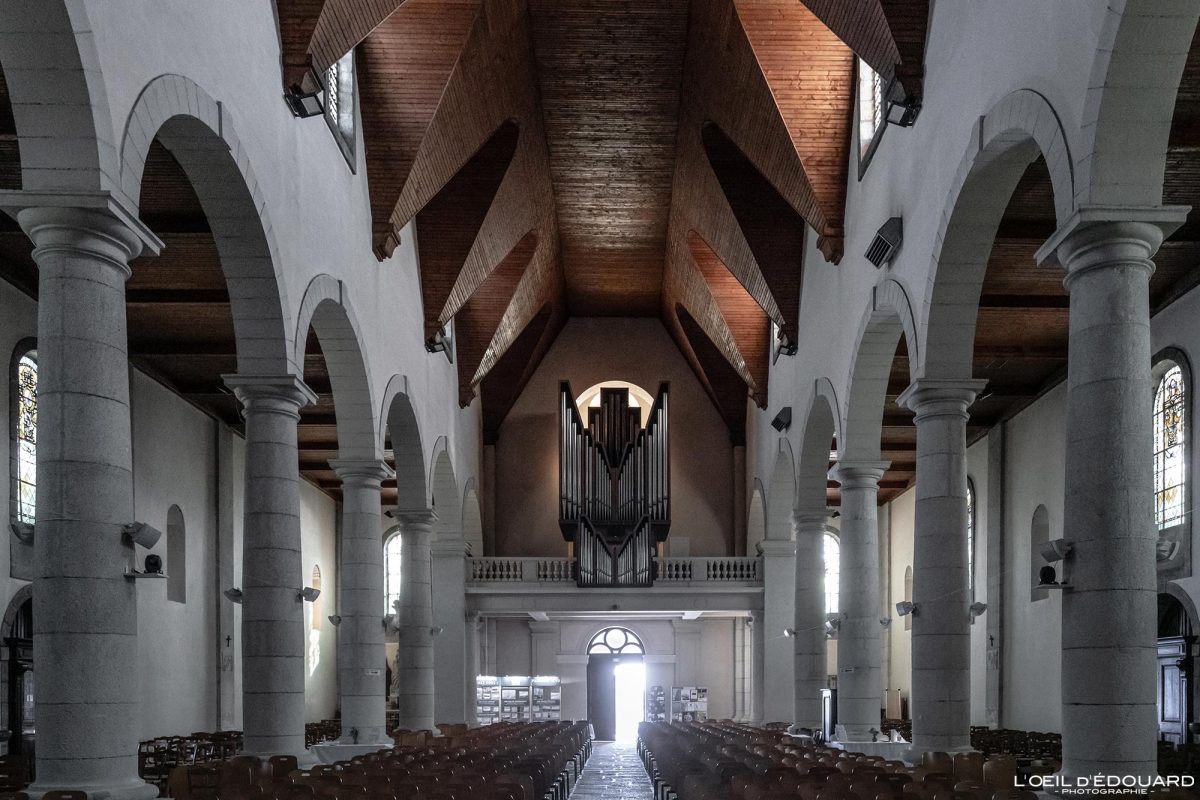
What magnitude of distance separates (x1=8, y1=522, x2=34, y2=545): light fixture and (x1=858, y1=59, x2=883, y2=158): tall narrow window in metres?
13.9

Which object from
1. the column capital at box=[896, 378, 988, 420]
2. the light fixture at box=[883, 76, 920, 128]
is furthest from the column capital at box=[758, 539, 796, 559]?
the light fixture at box=[883, 76, 920, 128]

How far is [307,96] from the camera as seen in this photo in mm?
16406

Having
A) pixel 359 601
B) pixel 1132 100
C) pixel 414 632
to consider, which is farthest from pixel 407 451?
pixel 1132 100

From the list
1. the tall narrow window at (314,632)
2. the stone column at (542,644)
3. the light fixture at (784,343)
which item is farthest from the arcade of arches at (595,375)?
the tall narrow window at (314,632)

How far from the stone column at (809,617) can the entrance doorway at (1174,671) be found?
7144 millimetres

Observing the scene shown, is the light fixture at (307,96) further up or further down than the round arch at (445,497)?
further up

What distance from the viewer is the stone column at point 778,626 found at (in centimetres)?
3441

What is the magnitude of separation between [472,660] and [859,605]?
16700mm

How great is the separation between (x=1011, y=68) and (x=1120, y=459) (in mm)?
4443

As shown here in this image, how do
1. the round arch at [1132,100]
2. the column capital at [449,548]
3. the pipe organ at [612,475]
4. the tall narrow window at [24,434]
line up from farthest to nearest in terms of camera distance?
the pipe organ at [612,475] → the column capital at [449,548] → the tall narrow window at [24,434] → the round arch at [1132,100]

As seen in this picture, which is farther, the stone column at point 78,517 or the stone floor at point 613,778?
the stone floor at point 613,778

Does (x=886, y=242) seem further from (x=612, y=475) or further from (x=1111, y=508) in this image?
(x=612, y=475)

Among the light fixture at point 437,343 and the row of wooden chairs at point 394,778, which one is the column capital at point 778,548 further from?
the row of wooden chairs at point 394,778

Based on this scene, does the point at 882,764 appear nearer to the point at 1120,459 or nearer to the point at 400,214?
the point at 1120,459
